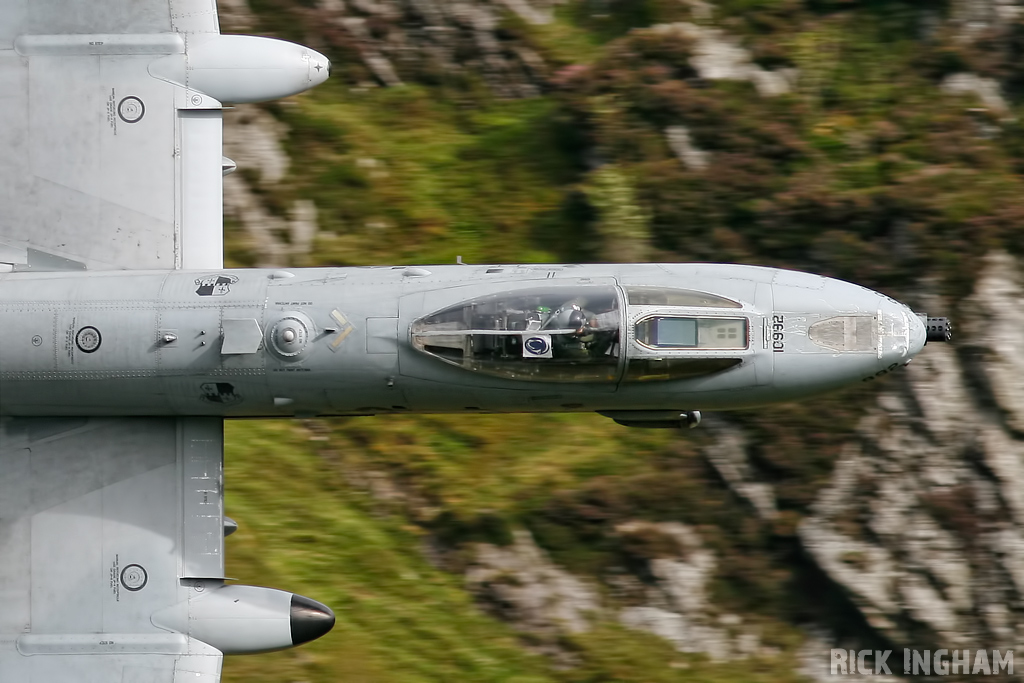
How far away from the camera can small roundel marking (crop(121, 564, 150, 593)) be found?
14.1 m

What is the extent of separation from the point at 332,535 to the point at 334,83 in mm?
7980

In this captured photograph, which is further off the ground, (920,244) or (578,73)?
(578,73)

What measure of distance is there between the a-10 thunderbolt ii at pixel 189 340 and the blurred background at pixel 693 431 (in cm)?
268

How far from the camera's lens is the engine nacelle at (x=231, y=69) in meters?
14.9

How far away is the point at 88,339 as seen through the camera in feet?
44.5

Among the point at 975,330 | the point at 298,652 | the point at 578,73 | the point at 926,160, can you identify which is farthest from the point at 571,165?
the point at 298,652

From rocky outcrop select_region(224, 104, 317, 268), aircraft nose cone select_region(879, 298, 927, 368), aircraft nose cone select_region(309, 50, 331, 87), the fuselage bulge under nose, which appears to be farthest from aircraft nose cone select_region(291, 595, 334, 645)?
aircraft nose cone select_region(879, 298, 927, 368)

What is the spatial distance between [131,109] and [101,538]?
5530 mm

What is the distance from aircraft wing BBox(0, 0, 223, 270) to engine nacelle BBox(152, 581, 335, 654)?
427 cm

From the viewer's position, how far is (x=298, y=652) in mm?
16359

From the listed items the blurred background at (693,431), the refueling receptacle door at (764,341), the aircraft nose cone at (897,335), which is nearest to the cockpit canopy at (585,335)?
the refueling receptacle door at (764,341)

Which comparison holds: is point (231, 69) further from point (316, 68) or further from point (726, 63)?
point (726, 63)

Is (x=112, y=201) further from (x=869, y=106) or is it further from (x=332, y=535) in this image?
(x=869, y=106)

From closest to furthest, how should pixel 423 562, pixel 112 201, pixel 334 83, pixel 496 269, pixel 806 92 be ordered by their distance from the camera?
pixel 496 269 < pixel 112 201 < pixel 423 562 < pixel 806 92 < pixel 334 83
